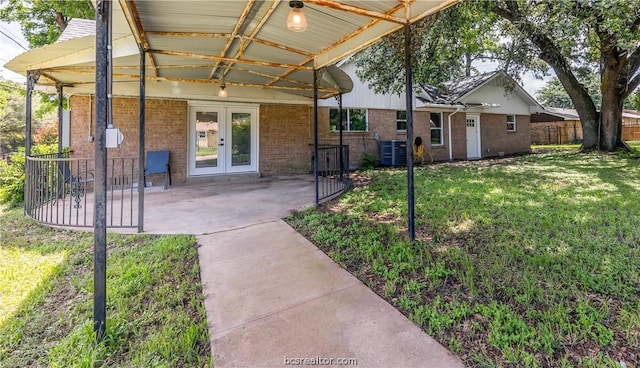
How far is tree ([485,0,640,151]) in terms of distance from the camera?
662 centimetres

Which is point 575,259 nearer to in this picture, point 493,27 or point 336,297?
point 336,297

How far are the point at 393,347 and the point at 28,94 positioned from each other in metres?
7.02

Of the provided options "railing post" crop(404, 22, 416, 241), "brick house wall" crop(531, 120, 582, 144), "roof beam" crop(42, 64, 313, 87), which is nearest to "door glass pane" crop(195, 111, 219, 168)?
"roof beam" crop(42, 64, 313, 87)

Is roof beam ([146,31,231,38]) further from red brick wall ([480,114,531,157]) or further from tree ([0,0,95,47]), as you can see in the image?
red brick wall ([480,114,531,157])

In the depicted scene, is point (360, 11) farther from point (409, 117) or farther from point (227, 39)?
point (227, 39)

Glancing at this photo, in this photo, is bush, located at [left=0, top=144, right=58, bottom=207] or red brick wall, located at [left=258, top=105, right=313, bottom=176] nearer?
bush, located at [left=0, top=144, right=58, bottom=207]

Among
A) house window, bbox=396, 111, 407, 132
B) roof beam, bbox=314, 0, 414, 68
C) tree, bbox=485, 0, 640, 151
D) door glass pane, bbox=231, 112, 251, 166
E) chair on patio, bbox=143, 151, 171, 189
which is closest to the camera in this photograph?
roof beam, bbox=314, 0, 414, 68

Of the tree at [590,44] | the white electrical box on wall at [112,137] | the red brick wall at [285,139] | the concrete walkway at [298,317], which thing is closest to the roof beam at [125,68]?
the red brick wall at [285,139]

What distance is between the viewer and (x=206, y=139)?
9.07 meters

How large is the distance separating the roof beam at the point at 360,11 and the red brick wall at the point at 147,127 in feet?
21.8

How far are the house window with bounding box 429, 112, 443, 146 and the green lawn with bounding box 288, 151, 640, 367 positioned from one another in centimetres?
784

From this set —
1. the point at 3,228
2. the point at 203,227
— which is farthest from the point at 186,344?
the point at 3,228

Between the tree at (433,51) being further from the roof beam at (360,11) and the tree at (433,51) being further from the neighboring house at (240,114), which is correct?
the roof beam at (360,11)

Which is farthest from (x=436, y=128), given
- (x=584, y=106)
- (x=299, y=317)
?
(x=299, y=317)
